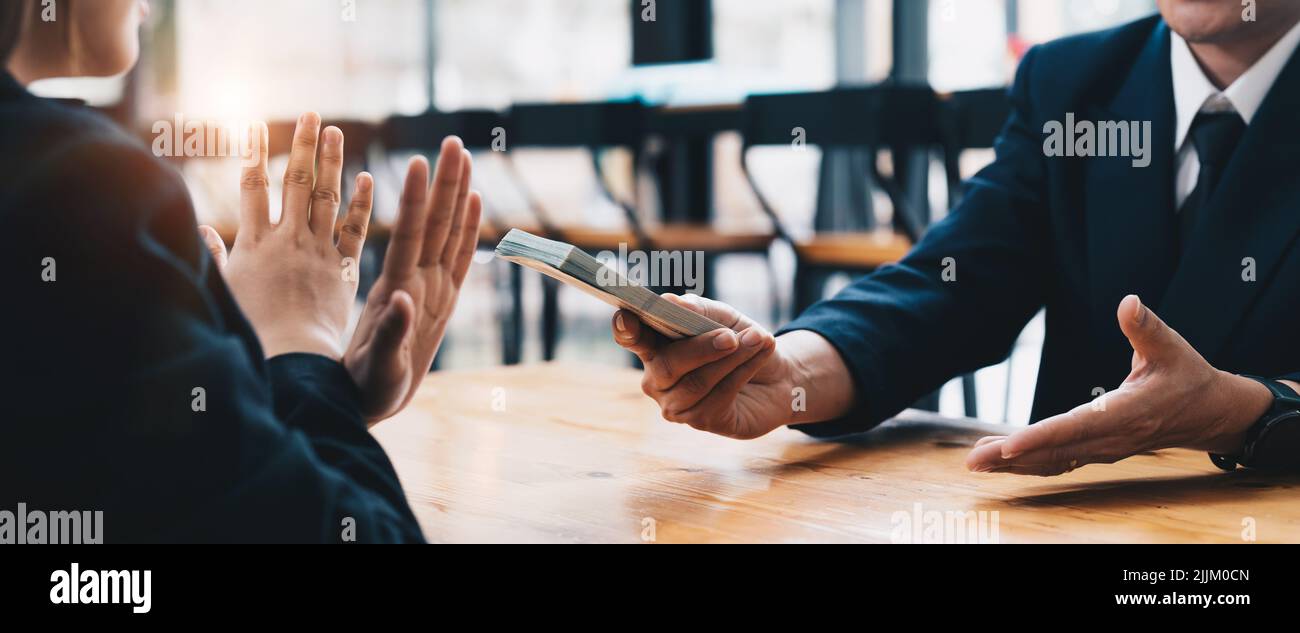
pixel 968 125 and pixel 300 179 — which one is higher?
pixel 968 125

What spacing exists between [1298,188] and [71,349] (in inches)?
48.2

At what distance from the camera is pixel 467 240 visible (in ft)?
3.19

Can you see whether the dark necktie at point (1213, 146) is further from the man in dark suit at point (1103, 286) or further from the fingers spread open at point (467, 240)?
the fingers spread open at point (467, 240)

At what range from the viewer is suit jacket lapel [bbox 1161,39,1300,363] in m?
1.35

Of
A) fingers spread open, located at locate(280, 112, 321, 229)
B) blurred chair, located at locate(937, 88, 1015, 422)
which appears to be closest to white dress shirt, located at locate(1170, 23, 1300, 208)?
fingers spread open, located at locate(280, 112, 321, 229)

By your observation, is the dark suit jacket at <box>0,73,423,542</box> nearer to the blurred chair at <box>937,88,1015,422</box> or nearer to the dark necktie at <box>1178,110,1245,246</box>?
the dark necktie at <box>1178,110,1245,246</box>

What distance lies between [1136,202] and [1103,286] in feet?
0.37

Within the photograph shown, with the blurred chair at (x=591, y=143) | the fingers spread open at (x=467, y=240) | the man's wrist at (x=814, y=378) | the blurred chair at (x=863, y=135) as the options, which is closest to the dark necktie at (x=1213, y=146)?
the man's wrist at (x=814, y=378)

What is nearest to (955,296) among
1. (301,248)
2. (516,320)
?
(301,248)

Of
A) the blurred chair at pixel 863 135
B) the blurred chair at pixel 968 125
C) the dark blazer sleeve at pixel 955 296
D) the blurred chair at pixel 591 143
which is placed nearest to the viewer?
the dark blazer sleeve at pixel 955 296

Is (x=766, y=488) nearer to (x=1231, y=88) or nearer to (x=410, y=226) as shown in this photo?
(x=410, y=226)

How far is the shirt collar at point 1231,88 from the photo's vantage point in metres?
1.42

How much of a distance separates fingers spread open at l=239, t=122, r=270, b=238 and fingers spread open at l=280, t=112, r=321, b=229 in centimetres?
2

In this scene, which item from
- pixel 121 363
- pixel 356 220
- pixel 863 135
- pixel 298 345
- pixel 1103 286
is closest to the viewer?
pixel 121 363
